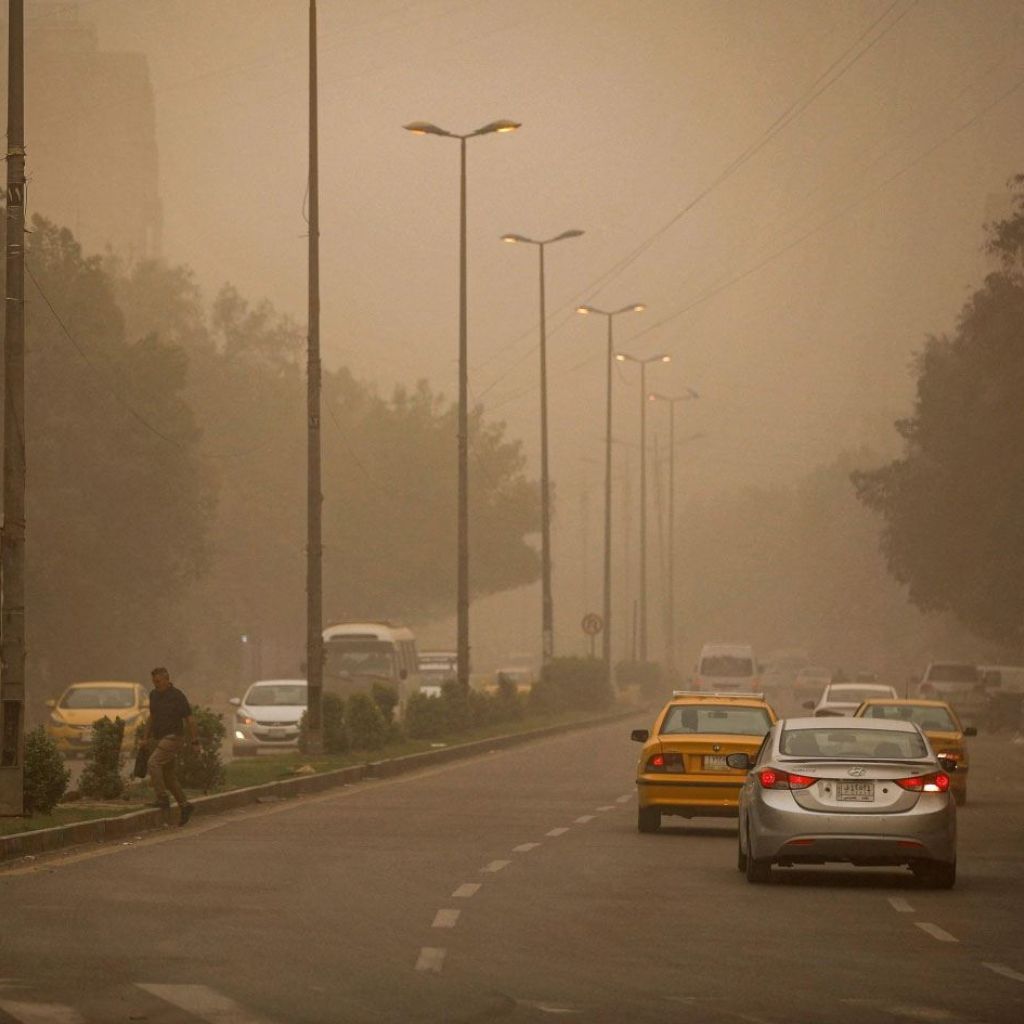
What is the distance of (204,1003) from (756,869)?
8182 millimetres

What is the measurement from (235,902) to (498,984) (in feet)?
15.1

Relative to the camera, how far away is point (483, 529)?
105 meters

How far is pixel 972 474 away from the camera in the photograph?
6669 centimetres

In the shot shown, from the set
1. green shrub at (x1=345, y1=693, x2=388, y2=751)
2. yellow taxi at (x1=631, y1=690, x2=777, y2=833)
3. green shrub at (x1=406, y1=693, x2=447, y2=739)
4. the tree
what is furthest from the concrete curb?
the tree

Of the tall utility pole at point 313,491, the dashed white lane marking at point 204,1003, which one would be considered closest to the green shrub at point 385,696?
the tall utility pole at point 313,491

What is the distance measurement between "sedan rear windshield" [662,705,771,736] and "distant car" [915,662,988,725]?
34.9 metres

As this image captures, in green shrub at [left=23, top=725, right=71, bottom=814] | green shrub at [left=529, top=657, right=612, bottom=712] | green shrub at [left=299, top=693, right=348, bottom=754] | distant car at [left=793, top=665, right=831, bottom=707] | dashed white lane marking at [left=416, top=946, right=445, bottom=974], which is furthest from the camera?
distant car at [left=793, top=665, right=831, bottom=707]

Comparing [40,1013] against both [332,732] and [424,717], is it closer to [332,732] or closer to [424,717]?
[332,732]

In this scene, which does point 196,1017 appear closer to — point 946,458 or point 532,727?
point 532,727

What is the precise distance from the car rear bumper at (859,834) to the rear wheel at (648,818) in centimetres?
642

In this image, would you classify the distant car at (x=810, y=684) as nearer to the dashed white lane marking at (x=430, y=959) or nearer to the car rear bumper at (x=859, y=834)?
the car rear bumper at (x=859, y=834)

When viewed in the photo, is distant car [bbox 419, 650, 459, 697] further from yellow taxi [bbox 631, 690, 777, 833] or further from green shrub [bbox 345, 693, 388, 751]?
yellow taxi [bbox 631, 690, 777, 833]

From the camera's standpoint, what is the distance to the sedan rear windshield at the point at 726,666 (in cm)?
7781

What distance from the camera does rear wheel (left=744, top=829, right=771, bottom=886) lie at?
60.8 feet
